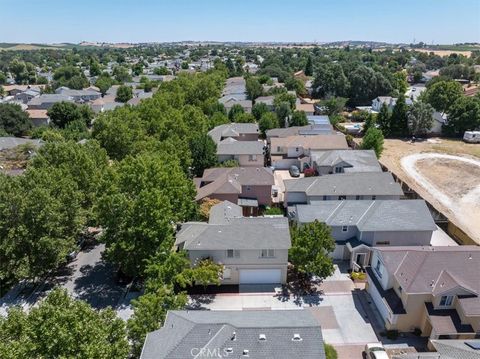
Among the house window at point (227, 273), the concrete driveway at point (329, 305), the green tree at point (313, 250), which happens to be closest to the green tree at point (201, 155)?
the house window at point (227, 273)

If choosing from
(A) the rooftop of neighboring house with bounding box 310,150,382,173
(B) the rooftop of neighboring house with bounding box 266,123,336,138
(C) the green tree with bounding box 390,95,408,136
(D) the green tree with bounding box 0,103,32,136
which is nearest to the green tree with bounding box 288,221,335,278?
(A) the rooftop of neighboring house with bounding box 310,150,382,173

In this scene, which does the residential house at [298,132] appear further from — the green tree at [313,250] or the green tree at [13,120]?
the green tree at [13,120]

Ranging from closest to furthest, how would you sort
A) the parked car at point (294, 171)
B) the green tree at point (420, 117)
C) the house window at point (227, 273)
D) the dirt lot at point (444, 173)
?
1. the house window at point (227, 273)
2. the dirt lot at point (444, 173)
3. the parked car at point (294, 171)
4. the green tree at point (420, 117)

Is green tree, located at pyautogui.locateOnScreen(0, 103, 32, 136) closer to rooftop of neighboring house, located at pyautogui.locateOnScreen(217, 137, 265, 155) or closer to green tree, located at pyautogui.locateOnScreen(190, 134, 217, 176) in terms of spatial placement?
green tree, located at pyautogui.locateOnScreen(190, 134, 217, 176)

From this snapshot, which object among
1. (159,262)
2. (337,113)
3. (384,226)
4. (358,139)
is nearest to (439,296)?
(384,226)

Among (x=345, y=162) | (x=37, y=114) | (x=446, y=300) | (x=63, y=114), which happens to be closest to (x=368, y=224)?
(x=446, y=300)
